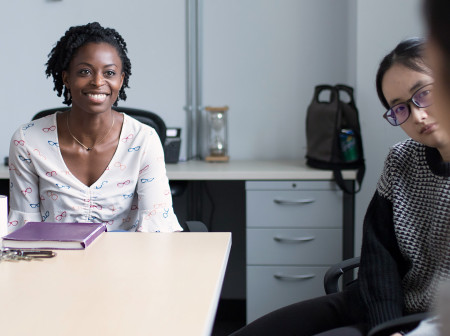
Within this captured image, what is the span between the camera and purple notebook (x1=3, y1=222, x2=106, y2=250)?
1.44m

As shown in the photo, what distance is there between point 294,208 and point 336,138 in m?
0.36

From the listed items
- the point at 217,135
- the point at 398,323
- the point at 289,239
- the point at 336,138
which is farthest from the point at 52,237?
the point at 217,135

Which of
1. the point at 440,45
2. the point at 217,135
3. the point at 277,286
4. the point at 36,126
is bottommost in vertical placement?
the point at 277,286

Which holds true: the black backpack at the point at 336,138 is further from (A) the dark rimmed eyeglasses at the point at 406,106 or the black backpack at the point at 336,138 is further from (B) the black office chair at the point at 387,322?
(A) the dark rimmed eyeglasses at the point at 406,106

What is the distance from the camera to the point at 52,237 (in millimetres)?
1468

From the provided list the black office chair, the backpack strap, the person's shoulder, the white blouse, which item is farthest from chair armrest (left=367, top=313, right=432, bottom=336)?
the backpack strap

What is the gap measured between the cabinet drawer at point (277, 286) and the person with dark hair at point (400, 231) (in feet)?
3.88

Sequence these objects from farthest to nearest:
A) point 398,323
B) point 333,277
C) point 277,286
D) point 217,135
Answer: point 217,135
point 277,286
point 333,277
point 398,323

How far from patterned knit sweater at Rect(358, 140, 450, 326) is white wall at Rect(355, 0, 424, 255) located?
1278 millimetres

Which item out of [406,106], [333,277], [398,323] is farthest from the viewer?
[333,277]

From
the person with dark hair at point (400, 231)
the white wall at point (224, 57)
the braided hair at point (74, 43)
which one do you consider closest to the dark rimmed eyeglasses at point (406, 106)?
the person with dark hair at point (400, 231)

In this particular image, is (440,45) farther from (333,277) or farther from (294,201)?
(294,201)

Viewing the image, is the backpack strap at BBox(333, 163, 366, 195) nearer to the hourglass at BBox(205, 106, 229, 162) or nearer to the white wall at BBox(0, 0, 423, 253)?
the white wall at BBox(0, 0, 423, 253)

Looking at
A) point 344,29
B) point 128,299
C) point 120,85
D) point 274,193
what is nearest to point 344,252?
point 274,193
